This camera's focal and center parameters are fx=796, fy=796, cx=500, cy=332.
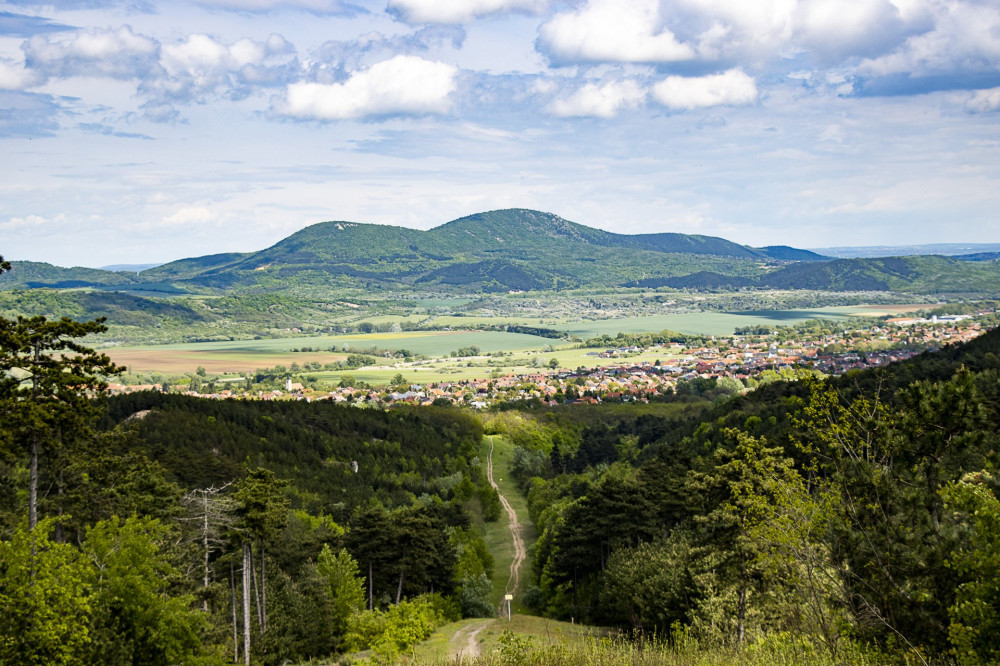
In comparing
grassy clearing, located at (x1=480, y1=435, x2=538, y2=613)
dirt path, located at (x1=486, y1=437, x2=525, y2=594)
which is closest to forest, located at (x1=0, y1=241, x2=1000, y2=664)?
grassy clearing, located at (x1=480, y1=435, x2=538, y2=613)

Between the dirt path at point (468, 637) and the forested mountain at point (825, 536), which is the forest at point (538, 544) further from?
the dirt path at point (468, 637)

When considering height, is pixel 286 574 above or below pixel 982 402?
below

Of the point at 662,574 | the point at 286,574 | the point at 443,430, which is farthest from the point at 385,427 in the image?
the point at 662,574

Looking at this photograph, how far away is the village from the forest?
55.0 metres

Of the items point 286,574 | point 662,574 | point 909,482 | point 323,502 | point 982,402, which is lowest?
point 323,502

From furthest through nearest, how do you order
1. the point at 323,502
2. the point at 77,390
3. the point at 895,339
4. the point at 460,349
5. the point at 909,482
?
1. the point at 460,349
2. the point at 895,339
3. the point at 323,502
4. the point at 77,390
5. the point at 909,482

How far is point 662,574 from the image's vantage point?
80.2ft

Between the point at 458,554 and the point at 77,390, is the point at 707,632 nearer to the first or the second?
the point at 77,390

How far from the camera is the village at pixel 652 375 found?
115 m

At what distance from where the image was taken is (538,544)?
42906mm

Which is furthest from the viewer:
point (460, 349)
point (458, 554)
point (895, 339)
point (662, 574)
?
point (460, 349)

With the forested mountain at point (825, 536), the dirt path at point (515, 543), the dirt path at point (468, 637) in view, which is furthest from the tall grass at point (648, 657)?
the dirt path at point (515, 543)

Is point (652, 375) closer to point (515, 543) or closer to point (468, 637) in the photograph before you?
point (515, 543)

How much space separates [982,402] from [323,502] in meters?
49.7
